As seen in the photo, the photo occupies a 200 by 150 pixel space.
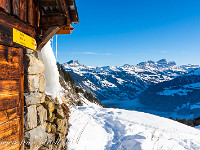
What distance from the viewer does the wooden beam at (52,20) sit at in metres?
5.23

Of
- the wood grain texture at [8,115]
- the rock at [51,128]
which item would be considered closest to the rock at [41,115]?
the rock at [51,128]

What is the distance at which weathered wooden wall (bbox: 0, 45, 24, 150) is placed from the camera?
11.4 feet

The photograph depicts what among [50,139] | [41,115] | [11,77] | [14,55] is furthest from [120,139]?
[14,55]

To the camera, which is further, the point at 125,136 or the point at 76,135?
the point at 125,136

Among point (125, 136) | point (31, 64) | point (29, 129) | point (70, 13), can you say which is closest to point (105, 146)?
point (125, 136)

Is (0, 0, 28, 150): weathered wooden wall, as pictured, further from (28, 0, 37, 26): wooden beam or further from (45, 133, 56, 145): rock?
(45, 133, 56, 145): rock

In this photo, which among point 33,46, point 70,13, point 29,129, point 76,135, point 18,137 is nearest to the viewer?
point 18,137

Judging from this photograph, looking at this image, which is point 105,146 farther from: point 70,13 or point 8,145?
point 70,13

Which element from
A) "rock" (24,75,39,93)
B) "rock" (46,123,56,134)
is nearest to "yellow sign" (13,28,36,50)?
"rock" (24,75,39,93)

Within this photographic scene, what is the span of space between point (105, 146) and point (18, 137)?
403 centimetres

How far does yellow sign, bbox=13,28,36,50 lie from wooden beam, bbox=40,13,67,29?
2.60 ft

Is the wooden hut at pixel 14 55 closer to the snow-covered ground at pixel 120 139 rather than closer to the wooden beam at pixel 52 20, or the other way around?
the wooden beam at pixel 52 20

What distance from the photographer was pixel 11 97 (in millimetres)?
3719

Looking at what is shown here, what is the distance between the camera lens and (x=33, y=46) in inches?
190
